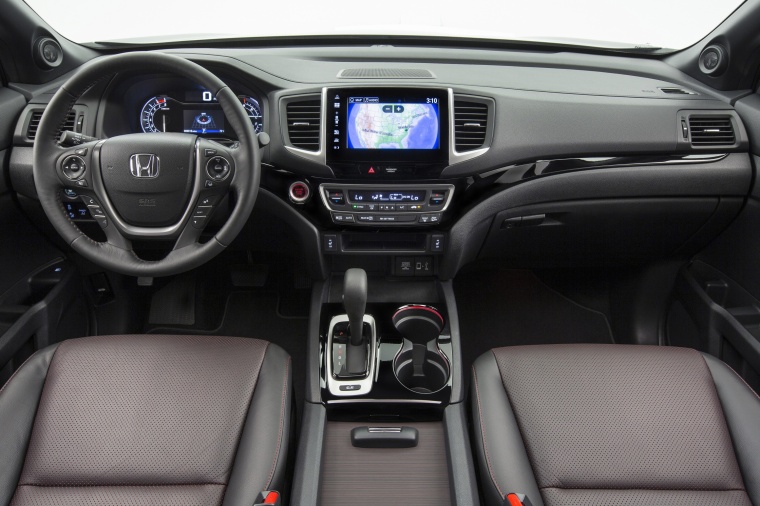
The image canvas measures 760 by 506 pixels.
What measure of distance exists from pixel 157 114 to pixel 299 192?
0.56 metres

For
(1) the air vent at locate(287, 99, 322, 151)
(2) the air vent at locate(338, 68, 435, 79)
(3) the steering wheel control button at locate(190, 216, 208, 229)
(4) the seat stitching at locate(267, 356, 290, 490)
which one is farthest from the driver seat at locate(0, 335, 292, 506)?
(2) the air vent at locate(338, 68, 435, 79)

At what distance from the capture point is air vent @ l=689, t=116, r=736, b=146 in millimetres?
1762

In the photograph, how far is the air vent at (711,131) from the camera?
1.76m

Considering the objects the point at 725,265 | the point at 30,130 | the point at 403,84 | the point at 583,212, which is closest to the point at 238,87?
the point at 403,84

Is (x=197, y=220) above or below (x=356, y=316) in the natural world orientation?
above

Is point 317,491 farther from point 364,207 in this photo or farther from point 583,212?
point 583,212

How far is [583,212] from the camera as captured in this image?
186 centimetres

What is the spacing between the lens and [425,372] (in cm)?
165

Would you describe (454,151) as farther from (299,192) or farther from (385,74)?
(299,192)

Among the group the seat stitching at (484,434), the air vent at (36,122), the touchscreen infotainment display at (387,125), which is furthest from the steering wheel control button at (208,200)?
the seat stitching at (484,434)

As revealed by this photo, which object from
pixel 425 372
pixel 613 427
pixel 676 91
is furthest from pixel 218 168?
pixel 676 91

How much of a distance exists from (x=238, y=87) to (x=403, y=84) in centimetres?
53

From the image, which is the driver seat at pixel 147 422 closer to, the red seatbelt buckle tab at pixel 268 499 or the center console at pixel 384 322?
the red seatbelt buckle tab at pixel 268 499

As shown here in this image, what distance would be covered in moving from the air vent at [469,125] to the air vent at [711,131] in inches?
26.6
